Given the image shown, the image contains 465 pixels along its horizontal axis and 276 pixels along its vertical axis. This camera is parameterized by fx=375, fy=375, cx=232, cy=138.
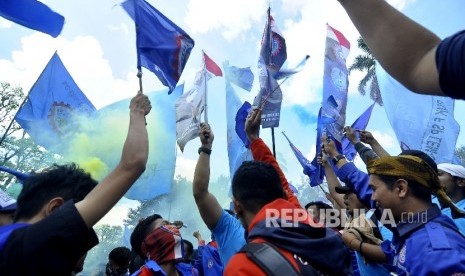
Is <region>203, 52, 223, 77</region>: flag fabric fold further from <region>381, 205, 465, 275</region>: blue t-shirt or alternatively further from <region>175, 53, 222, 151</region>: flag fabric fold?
<region>381, 205, 465, 275</region>: blue t-shirt

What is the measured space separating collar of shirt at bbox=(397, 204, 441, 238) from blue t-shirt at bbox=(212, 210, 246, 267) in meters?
1.37

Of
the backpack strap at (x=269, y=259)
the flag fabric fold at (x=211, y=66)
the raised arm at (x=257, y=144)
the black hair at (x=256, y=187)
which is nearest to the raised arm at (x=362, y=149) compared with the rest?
the raised arm at (x=257, y=144)

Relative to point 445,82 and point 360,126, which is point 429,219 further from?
point 360,126

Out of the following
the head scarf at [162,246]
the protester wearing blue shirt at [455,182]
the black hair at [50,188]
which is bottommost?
the head scarf at [162,246]

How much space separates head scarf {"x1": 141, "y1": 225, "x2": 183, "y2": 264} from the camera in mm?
3818

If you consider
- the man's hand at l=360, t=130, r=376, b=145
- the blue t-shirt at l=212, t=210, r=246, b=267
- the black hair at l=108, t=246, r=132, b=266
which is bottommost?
the black hair at l=108, t=246, r=132, b=266

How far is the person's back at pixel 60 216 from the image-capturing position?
153cm

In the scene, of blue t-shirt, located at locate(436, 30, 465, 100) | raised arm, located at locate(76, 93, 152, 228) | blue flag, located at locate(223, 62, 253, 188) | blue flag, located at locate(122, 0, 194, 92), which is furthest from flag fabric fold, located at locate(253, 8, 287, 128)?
blue t-shirt, located at locate(436, 30, 465, 100)

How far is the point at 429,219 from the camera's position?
7.47 ft

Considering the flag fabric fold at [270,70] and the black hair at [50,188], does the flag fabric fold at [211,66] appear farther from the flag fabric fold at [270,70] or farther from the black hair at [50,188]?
the black hair at [50,188]

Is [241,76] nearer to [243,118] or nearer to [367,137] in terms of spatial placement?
[243,118]

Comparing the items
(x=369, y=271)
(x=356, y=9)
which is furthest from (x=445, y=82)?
(x=369, y=271)

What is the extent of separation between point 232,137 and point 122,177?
730cm

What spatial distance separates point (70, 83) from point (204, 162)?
6.24m
